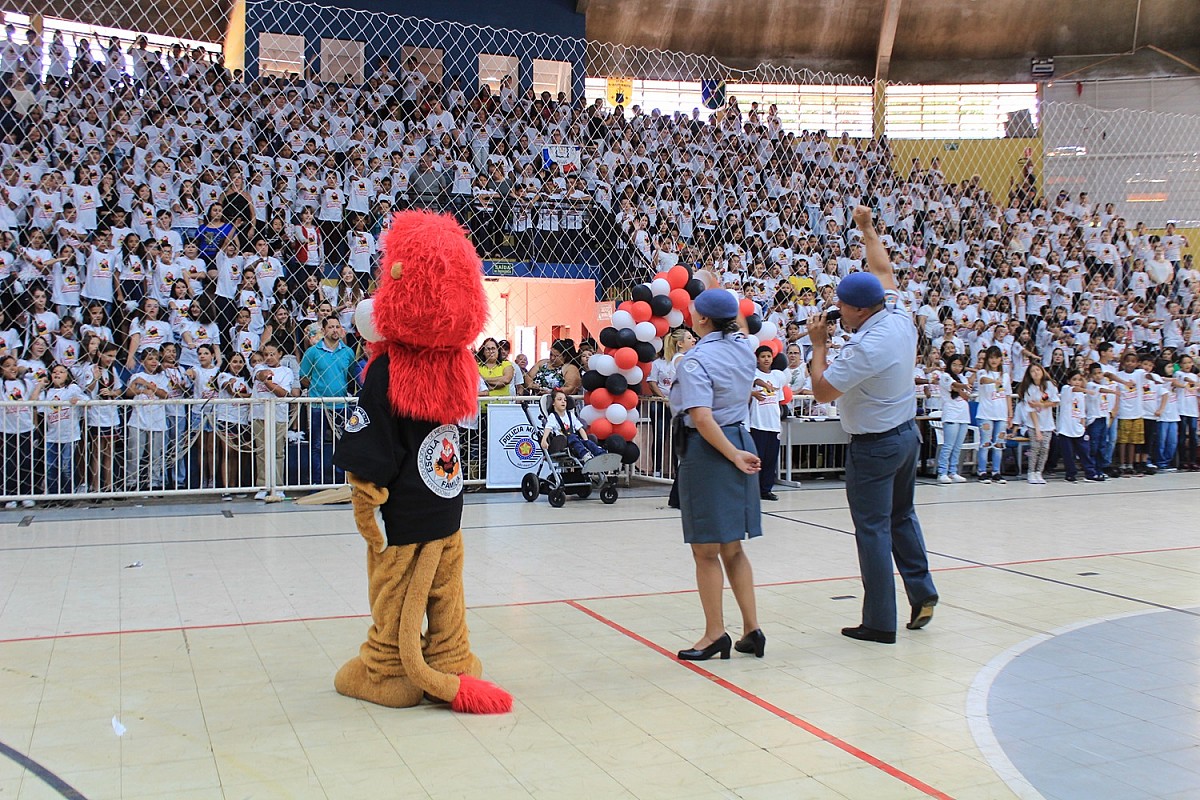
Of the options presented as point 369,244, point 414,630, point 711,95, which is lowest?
point 414,630

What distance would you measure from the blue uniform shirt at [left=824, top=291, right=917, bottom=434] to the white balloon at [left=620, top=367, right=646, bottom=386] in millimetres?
4930

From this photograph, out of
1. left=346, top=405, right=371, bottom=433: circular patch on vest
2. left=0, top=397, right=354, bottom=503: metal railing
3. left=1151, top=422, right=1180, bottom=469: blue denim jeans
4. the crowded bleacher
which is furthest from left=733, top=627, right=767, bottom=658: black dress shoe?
left=1151, top=422, right=1180, bottom=469: blue denim jeans

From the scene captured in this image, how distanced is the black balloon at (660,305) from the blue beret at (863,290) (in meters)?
4.99

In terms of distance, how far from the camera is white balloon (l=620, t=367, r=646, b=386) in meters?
9.57

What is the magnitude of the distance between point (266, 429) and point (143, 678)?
5.22m

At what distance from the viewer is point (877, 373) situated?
448cm

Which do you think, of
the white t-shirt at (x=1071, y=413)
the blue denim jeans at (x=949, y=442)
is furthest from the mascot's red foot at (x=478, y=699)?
the white t-shirt at (x=1071, y=413)

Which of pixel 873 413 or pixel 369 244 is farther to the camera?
pixel 369 244

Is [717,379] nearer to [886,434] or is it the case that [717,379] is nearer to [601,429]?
[886,434]

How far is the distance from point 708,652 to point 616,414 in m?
5.32

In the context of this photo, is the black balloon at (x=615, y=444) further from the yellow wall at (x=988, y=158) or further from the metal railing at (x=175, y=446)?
the yellow wall at (x=988, y=158)

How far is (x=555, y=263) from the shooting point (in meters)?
14.1

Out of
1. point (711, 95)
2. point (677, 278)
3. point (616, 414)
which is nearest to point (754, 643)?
point (616, 414)

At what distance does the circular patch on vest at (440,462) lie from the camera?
142 inches
